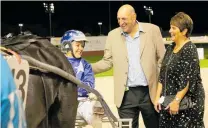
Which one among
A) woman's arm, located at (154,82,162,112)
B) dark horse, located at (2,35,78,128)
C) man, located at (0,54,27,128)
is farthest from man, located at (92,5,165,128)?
man, located at (0,54,27,128)

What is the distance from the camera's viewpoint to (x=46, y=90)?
3094 mm

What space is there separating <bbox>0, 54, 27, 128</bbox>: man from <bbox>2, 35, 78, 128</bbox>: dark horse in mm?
1234

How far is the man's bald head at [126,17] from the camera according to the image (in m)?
4.52

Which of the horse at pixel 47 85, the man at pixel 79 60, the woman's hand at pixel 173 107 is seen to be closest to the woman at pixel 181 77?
the woman's hand at pixel 173 107

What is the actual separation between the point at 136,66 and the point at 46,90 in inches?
69.5

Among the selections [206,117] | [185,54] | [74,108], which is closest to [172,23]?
[185,54]

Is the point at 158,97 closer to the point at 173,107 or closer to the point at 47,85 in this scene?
the point at 173,107

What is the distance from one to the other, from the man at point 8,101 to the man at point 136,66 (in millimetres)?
3053

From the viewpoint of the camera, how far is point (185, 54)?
415 cm

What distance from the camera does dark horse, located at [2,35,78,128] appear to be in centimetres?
296

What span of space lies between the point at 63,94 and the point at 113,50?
1629 mm

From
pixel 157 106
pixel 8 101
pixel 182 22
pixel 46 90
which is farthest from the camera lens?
pixel 157 106

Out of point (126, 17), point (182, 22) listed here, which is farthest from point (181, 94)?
point (126, 17)

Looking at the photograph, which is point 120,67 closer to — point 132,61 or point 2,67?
point 132,61
